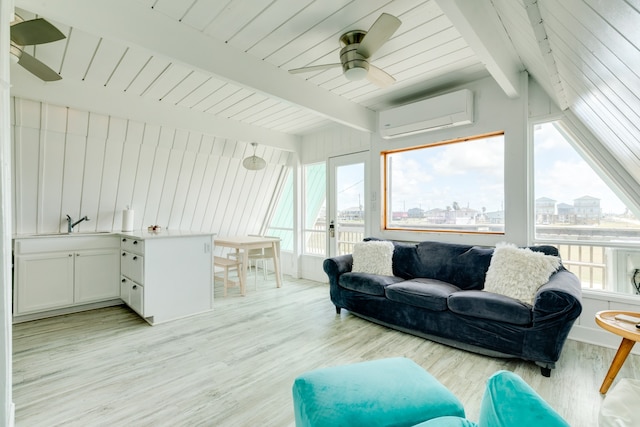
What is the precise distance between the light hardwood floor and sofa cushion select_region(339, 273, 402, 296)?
0.37 meters

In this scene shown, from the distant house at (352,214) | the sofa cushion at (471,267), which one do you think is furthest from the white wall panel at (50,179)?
the sofa cushion at (471,267)

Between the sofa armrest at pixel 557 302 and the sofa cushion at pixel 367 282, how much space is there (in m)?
Answer: 1.27

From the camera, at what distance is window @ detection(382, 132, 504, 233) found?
326 cm

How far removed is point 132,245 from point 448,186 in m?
3.78

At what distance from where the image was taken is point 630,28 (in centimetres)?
99

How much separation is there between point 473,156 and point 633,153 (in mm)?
1370

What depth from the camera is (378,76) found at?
2.39 m

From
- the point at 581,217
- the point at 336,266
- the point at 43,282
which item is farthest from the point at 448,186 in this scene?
the point at 43,282

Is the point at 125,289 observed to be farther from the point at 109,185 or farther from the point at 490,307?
the point at 490,307

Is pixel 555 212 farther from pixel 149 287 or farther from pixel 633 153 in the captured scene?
→ pixel 149 287

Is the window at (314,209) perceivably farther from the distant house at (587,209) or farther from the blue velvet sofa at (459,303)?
the distant house at (587,209)

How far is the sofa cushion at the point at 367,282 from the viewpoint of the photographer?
3.05m

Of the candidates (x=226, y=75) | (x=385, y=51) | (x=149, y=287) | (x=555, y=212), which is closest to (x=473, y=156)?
(x=555, y=212)

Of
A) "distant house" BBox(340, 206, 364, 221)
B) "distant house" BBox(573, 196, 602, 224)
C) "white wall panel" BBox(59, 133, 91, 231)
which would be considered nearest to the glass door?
"distant house" BBox(340, 206, 364, 221)
